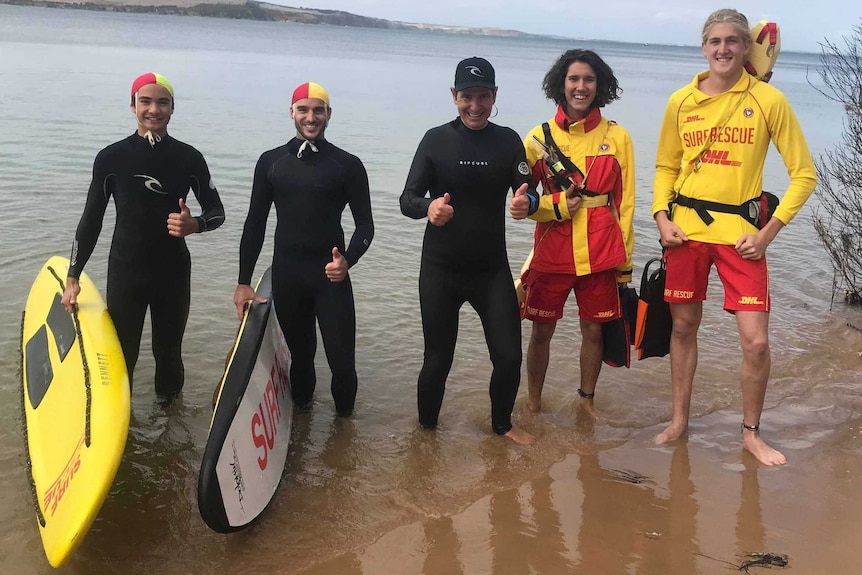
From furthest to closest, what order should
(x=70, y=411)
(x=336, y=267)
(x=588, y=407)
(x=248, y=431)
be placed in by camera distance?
(x=588, y=407), (x=336, y=267), (x=70, y=411), (x=248, y=431)

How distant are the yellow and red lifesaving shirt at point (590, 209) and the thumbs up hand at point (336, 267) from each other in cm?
106

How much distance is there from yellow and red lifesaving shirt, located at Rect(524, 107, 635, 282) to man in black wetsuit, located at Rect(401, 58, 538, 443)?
191 millimetres

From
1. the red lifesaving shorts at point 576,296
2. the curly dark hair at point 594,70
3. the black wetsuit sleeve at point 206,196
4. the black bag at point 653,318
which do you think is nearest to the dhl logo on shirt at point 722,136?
the curly dark hair at point 594,70

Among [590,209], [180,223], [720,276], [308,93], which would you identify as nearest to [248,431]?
[180,223]

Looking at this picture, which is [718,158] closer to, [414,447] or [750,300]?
[750,300]

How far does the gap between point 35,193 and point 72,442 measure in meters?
7.28

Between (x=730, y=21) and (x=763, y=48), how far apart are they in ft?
0.76

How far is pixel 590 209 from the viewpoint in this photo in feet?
12.7

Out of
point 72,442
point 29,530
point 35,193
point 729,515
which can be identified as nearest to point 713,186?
point 729,515

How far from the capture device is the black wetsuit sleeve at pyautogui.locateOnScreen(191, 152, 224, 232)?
397 cm

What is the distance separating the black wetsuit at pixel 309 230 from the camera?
3889mm

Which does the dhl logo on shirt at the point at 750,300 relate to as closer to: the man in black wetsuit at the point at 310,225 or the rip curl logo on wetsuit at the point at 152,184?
the man in black wetsuit at the point at 310,225

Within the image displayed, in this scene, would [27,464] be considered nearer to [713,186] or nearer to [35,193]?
[713,186]

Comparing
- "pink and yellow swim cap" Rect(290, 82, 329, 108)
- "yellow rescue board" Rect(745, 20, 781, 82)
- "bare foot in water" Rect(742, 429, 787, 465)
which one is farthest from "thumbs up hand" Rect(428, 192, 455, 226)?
"bare foot in water" Rect(742, 429, 787, 465)
